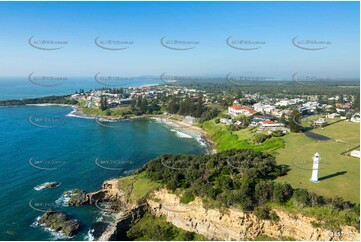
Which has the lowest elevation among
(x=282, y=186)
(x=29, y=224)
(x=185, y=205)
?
(x=29, y=224)

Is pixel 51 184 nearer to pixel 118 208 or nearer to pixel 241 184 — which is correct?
pixel 118 208

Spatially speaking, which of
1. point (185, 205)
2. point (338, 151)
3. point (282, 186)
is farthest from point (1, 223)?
point (338, 151)

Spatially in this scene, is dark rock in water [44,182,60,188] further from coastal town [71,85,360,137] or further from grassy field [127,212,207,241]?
coastal town [71,85,360,137]

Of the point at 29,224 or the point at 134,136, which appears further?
the point at 134,136

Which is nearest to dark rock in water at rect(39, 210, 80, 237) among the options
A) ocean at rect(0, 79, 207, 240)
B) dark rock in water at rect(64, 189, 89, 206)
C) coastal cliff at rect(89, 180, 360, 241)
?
ocean at rect(0, 79, 207, 240)

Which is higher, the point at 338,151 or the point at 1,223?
the point at 338,151

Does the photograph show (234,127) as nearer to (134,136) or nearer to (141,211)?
(134,136)

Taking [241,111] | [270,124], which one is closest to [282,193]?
[270,124]
